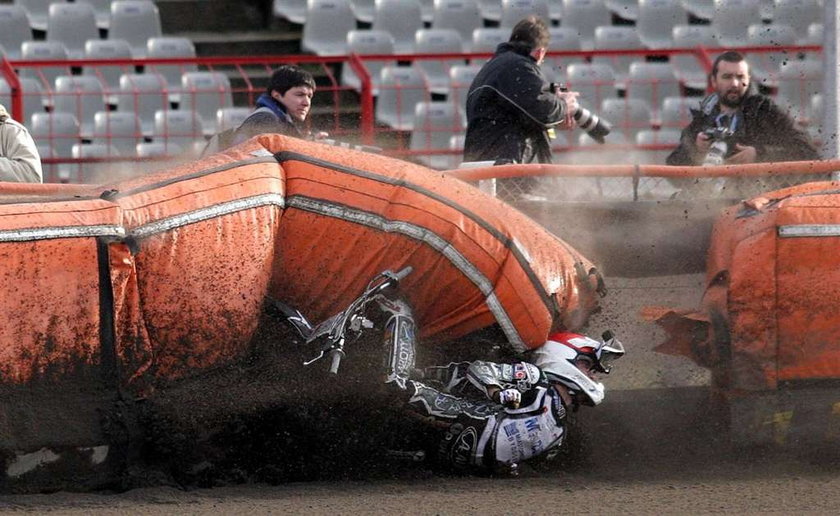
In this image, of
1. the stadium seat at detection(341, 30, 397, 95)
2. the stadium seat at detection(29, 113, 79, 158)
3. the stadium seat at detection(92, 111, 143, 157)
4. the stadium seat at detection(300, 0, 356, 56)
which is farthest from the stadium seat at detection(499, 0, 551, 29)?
the stadium seat at detection(29, 113, 79, 158)

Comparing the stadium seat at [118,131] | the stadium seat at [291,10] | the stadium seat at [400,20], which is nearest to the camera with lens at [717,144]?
the stadium seat at [118,131]

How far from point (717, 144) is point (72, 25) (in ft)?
23.5

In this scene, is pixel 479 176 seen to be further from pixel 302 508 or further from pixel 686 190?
pixel 302 508

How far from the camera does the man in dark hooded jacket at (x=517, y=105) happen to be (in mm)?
7582

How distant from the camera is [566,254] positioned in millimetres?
5641

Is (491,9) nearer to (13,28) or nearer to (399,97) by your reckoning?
(399,97)

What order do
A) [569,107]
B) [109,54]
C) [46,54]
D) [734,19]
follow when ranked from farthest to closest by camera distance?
1. [734,19]
2. [109,54]
3. [46,54]
4. [569,107]

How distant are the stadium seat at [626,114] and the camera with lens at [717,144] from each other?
2845mm

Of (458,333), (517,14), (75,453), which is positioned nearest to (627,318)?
(458,333)

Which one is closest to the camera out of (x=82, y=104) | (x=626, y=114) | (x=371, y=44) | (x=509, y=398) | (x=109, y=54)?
(x=509, y=398)

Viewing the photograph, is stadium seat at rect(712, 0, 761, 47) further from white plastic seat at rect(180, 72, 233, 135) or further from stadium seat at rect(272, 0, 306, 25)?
white plastic seat at rect(180, 72, 233, 135)

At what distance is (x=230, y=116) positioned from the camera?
10281 millimetres

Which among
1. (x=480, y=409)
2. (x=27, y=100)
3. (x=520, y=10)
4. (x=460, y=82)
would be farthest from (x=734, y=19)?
(x=480, y=409)

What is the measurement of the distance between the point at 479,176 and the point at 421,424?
1685 mm
